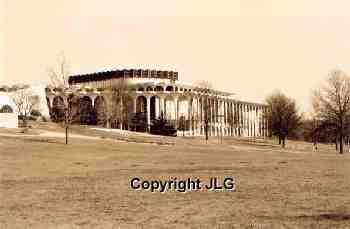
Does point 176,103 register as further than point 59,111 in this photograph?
Yes

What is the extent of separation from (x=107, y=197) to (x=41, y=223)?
16.5ft

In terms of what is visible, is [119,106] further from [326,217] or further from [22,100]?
[326,217]

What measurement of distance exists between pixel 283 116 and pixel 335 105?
113 ft

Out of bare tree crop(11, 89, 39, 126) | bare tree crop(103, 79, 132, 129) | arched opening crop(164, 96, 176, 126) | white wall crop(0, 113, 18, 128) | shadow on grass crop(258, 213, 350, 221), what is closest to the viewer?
shadow on grass crop(258, 213, 350, 221)

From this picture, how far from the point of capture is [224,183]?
24.0 m

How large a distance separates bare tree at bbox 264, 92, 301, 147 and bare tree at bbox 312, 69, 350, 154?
75.6 feet

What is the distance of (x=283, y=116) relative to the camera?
111m

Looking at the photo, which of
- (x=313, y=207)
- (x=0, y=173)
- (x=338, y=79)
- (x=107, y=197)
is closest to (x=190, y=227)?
(x=313, y=207)

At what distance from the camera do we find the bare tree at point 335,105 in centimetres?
7450

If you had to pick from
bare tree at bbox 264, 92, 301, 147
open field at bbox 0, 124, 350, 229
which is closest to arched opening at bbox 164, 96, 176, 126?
bare tree at bbox 264, 92, 301, 147

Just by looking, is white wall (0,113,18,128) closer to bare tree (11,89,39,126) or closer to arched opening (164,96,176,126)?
bare tree (11,89,39,126)

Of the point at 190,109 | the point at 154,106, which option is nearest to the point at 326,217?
the point at 190,109

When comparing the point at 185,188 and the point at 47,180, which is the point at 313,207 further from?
the point at 47,180

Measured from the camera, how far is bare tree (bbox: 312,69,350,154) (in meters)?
74.5
